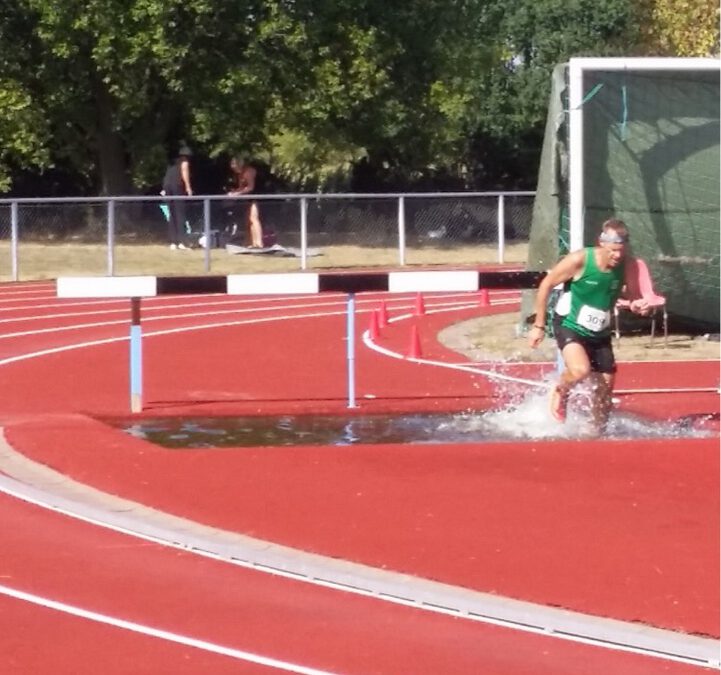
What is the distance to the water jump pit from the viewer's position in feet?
41.4

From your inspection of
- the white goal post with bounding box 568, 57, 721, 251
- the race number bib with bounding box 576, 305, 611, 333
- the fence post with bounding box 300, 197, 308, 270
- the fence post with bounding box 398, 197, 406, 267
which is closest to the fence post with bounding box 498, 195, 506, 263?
the fence post with bounding box 398, 197, 406, 267

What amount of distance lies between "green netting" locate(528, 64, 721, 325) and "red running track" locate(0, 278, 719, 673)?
2.63 meters

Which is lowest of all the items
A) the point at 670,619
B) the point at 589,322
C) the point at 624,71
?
the point at 670,619

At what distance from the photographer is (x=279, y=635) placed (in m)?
7.27

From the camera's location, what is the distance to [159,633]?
23.9 ft

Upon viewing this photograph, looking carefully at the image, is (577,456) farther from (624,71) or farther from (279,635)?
(624,71)

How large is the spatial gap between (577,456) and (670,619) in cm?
395

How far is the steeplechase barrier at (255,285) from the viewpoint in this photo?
13.6 m

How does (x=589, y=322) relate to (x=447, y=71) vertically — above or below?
below

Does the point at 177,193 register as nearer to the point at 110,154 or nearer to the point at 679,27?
the point at 110,154

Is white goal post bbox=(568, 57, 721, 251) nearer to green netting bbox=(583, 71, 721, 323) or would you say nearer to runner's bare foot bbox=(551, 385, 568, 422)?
green netting bbox=(583, 71, 721, 323)

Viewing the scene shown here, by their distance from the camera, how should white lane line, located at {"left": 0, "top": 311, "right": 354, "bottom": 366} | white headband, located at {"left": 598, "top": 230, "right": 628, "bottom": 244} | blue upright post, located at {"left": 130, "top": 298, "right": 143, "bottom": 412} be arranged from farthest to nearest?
white lane line, located at {"left": 0, "top": 311, "right": 354, "bottom": 366}
blue upright post, located at {"left": 130, "top": 298, "right": 143, "bottom": 412}
white headband, located at {"left": 598, "top": 230, "right": 628, "bottom": 244}

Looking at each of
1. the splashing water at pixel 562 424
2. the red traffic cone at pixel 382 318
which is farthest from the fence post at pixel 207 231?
the splashing water at pixel 562 424

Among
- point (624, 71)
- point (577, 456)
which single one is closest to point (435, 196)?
point (624, 71)
